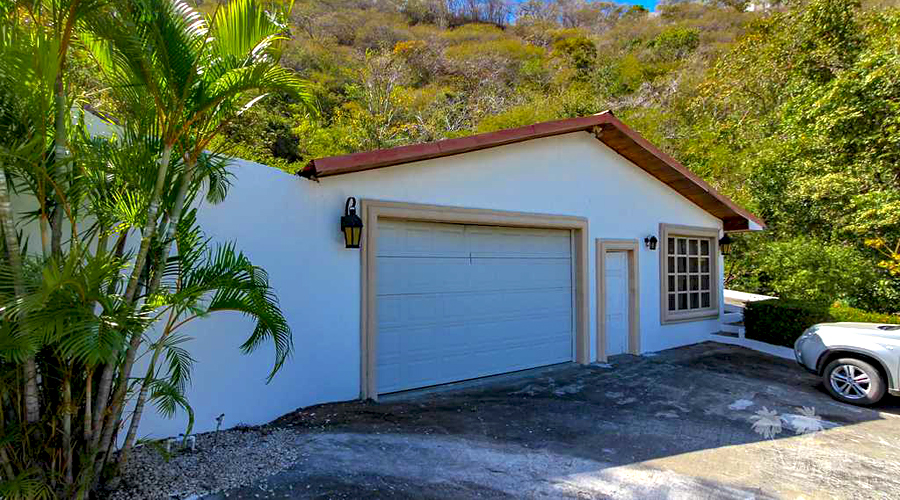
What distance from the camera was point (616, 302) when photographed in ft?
28.9

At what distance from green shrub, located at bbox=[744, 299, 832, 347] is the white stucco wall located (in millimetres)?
4824

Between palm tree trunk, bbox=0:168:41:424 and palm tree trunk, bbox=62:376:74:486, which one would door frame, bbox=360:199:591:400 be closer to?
palm tree trunk, bbox=62:376:74:486

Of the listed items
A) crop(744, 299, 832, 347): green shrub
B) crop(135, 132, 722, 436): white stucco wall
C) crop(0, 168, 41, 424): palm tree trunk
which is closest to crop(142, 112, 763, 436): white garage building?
crop(135, 132, 722, 436): white stucco wall

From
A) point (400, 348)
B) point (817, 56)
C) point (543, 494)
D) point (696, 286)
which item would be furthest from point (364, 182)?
point (817, 56)

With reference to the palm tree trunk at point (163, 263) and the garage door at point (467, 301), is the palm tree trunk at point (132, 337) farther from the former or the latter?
the garage door at point (467, 301)

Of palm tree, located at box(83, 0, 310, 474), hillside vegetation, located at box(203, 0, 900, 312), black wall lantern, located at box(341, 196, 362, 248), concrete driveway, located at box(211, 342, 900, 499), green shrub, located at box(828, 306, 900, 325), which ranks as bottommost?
concrete driveway, located at box(211, 342, 900, 499)

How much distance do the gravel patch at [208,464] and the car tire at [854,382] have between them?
661cm

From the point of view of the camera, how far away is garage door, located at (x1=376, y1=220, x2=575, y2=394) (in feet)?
20.0

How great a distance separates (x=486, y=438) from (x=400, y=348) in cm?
185

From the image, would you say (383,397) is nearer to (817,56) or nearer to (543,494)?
(543,494)

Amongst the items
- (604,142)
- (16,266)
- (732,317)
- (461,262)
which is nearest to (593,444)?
(461,262)

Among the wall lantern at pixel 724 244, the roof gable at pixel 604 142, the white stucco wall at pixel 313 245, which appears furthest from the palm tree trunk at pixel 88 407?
the wall lantern at pixel 724 244

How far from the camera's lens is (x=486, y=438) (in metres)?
4.66

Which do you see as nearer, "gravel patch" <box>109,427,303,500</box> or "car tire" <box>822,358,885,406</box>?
"gravel patch" <box>109,427,303,500</box>
